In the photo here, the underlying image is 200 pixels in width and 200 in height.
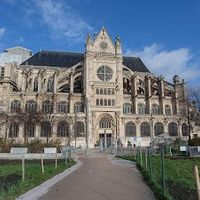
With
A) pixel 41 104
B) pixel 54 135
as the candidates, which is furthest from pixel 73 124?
pixel 41 104

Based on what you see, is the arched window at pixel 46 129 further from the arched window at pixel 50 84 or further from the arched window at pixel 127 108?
the arched window at pixel 127 108

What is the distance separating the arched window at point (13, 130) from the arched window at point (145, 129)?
2544cm

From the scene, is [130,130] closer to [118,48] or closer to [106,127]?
[106,127]

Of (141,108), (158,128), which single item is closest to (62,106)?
(141,108)

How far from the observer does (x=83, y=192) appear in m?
9.92

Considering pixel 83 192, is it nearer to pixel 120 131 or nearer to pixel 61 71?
pixel 120 131

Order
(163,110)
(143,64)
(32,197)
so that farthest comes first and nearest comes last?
(143,64) → (163,110) → (32,197)

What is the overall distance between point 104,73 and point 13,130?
22.5m

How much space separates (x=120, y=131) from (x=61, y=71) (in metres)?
19.6

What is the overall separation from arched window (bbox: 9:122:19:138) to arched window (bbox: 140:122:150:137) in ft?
83.5

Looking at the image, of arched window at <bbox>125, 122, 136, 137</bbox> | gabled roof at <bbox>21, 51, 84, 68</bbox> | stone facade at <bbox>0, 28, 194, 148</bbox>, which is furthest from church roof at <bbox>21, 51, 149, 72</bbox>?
arched window at <bbox>125, 122, 136, 137</bbox>

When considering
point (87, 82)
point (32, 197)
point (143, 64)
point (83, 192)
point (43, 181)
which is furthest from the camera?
point (143, 64)

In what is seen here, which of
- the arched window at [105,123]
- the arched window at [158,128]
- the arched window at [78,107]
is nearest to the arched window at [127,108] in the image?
the arched window at [105,123]

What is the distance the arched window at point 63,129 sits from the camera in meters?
56.8
